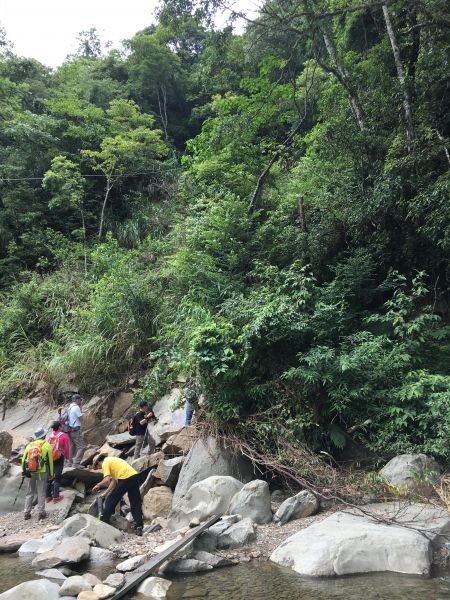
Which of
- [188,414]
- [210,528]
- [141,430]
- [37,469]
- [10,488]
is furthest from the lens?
[188,414]

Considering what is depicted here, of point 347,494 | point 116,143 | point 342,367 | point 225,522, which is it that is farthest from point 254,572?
point 116,143

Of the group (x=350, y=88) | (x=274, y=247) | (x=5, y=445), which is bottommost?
(x=5, y=445)

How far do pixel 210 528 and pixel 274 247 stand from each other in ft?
23.4

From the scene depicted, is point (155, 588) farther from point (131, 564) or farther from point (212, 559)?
point (212, 559)

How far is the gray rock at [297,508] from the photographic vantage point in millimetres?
6617

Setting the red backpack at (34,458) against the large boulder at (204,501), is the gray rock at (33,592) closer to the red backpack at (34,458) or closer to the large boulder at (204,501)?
the large boulder at (204,501)

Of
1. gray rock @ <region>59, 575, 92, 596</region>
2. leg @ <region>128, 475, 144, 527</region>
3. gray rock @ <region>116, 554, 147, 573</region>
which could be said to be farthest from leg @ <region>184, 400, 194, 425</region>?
gray rock @ <region>59, 575, 92, 596</region>

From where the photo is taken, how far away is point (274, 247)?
1176 cm

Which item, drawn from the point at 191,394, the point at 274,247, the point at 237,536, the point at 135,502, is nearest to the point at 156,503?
the point at 135,502

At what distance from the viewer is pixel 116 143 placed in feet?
60.6

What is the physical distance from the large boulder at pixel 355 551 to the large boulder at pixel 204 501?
130 centimetres

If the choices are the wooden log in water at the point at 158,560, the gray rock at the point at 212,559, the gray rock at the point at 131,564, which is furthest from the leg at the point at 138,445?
the gray rock at the point at 212,559

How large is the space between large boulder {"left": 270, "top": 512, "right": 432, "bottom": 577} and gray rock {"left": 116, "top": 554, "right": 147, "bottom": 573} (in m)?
1.56

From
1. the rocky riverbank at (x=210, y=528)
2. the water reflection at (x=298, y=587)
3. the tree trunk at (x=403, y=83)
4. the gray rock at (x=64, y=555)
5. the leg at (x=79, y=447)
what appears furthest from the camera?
the tree trunk at (x=403, y=83)
